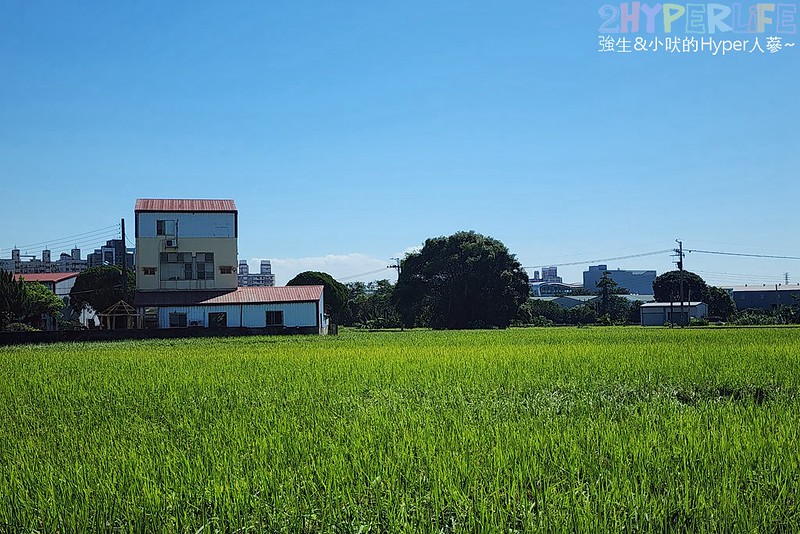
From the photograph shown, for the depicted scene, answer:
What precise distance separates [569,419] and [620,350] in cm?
959

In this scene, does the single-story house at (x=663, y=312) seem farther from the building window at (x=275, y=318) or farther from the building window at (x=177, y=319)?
the building window at (x=177, y=319)

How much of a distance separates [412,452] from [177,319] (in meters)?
30.5

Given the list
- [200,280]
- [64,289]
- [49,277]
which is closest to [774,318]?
[200,280]

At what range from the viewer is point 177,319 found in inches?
1373

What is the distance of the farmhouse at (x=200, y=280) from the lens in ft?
115

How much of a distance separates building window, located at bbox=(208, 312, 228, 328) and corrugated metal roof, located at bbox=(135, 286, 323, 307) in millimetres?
571

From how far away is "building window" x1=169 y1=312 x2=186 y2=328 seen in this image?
34.8m

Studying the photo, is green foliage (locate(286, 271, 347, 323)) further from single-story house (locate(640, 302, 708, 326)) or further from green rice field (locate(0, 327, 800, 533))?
green rice field (locate(0, 327, 800, 533))

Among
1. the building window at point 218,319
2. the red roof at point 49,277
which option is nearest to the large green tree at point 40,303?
the red roof at point 49,277

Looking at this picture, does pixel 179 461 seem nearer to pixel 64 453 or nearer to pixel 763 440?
pixel 64 453

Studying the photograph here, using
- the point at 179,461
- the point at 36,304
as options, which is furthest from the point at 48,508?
the point at 36,304

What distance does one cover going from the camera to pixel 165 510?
4.87m

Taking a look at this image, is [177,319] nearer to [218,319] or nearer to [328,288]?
[218,319]

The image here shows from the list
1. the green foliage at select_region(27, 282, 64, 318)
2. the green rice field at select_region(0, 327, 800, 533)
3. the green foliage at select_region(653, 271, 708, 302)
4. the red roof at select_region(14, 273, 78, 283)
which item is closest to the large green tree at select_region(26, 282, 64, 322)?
the green foliage at select_region(27, 282, 64, 318)
